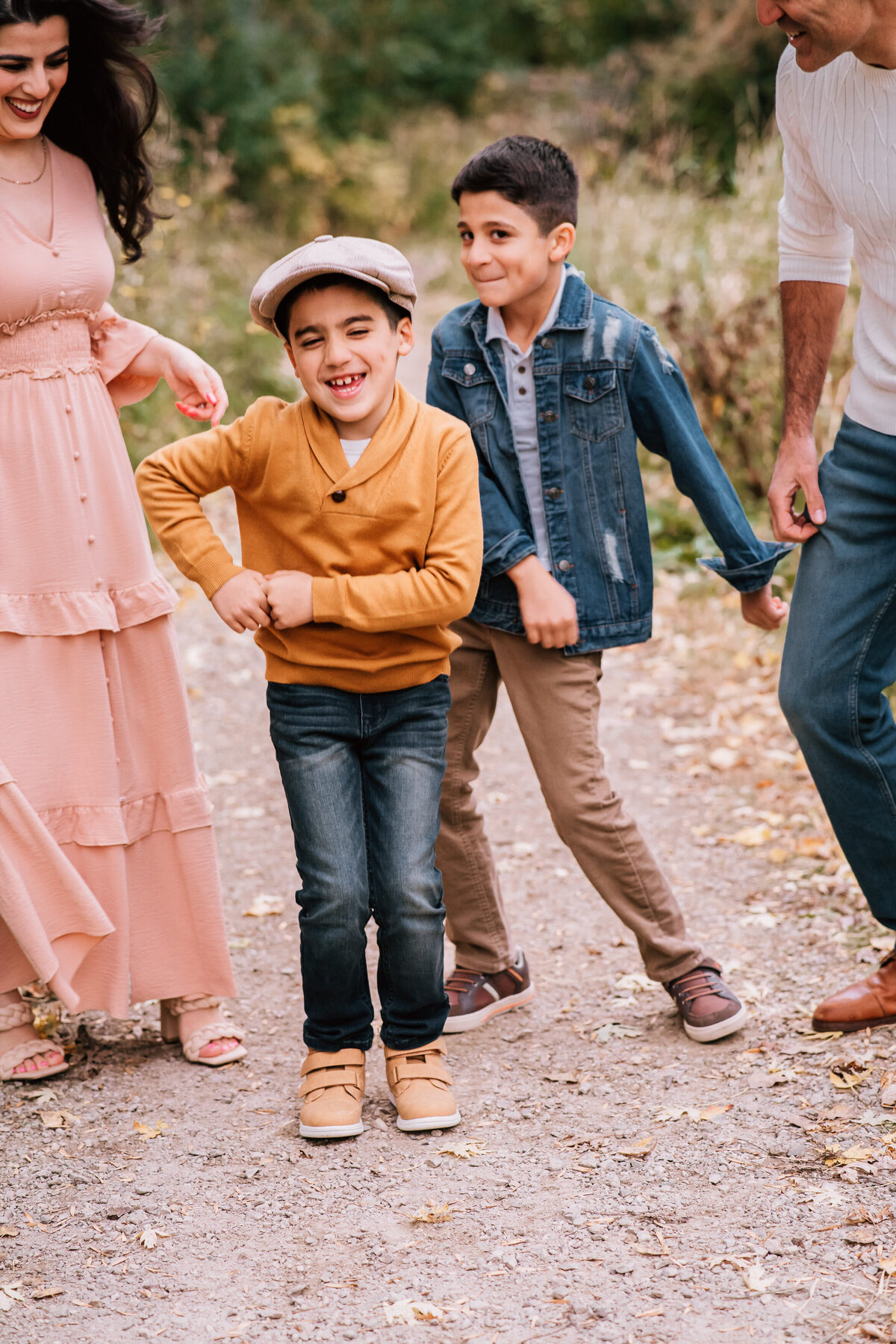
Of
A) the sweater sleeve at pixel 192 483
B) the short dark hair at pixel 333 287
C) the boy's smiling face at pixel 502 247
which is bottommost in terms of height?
the sweater sleeve at pixel 192 483

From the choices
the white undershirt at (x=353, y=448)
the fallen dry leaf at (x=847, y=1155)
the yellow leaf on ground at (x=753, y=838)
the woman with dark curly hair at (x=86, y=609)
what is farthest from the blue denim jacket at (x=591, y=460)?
the yellow leaf on ground at (x=753, y=838)

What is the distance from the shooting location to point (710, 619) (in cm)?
623

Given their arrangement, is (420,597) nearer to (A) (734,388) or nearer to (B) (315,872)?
(B) (315,872)

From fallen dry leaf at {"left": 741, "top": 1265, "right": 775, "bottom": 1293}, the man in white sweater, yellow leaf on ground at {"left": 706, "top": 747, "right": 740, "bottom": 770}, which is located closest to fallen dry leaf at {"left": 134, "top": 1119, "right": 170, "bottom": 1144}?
fallen dry leaf at {"left": 741, "top": 1265, "right": 775, "bottom": 1293}

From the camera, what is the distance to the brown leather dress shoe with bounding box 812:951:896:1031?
3145 millimetres

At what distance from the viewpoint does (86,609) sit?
303cm

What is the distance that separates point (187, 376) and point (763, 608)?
141cm

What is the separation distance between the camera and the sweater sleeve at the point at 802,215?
111 inches

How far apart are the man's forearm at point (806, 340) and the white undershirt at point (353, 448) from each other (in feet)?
3.16

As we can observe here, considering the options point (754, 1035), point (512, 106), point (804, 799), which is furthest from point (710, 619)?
point (512, 106)

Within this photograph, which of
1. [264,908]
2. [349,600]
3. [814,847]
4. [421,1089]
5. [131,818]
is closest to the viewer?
[349,600]

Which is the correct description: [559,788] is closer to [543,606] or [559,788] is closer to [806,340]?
[543,606]

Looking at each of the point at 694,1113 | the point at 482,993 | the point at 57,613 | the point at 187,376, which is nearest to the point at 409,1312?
the point at 694,1113

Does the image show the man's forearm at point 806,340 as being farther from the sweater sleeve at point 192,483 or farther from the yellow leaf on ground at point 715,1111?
the yellow leaf on ground at point 715,1111
